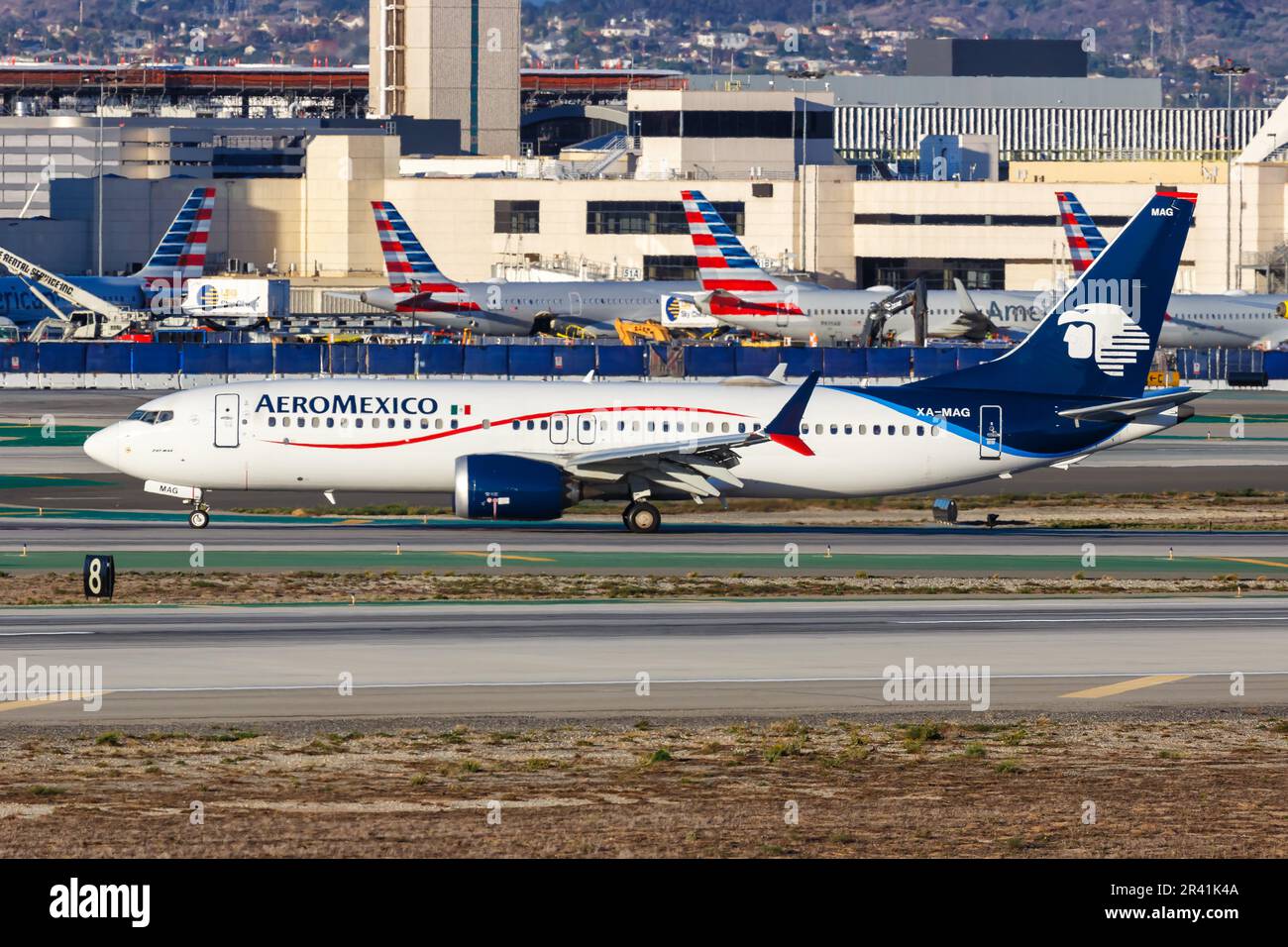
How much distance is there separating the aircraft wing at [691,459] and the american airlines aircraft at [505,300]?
81.9 meters

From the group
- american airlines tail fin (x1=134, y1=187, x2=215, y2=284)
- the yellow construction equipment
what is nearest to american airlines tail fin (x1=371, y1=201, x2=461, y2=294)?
the yellow construction equipment

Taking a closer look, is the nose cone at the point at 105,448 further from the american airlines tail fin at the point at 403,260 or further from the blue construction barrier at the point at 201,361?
the american airlines tail fin at the point at 403,260

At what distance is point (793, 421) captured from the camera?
52.6 meters

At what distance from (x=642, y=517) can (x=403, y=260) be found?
82.9m

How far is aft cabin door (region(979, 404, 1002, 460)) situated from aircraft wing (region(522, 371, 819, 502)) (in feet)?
15.7

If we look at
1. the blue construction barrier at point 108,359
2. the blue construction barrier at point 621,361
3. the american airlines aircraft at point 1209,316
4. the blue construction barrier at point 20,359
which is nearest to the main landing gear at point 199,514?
the blue construction barrier at point 108,359

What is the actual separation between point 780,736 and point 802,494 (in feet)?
83.6

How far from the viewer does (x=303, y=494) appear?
62.6m

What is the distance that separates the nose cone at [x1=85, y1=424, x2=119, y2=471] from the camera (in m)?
51.5

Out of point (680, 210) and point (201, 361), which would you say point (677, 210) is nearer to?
point (680, 210)

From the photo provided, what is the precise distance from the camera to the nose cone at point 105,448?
Answer: 51.5 m

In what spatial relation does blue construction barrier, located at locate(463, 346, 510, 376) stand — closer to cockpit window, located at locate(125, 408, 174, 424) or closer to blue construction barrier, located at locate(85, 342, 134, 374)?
blue construction barrier, located at locate(85, 342, 134, 374)

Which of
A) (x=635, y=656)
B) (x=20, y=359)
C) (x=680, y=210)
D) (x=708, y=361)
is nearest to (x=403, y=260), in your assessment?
(x=708, y=361)
